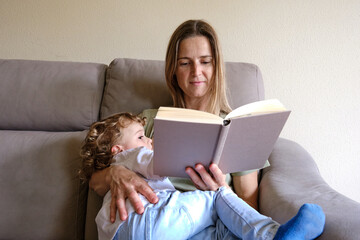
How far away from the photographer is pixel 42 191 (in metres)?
1.30

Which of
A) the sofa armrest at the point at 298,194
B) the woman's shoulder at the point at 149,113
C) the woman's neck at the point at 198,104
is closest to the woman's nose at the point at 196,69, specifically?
the woman's neck at the point at 198,104

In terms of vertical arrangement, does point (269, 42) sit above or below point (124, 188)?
above

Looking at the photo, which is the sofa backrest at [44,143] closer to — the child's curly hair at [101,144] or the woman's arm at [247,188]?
the child's curly hair at [101,144]

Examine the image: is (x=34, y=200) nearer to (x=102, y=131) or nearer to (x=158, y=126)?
(x=102, y=131)

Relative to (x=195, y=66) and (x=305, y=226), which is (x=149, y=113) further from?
(x=305, y=226)

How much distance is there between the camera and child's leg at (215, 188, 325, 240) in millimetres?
726

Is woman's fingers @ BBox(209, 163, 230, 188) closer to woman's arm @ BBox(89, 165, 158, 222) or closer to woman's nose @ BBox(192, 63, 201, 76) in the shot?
woman's arm @ BBox(89, 165, 158, 222)

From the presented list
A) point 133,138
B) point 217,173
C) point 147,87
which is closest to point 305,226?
point 217,173

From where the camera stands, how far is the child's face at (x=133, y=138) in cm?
117

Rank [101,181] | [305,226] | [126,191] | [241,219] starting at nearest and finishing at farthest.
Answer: [305,226] → [241,219] → [126,191] → [101,181]

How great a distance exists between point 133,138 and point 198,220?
1.47ft

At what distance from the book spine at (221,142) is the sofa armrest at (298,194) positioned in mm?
326

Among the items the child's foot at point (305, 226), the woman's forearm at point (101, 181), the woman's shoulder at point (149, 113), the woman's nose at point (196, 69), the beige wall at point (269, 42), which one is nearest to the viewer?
the child's foot at point (305, 226)

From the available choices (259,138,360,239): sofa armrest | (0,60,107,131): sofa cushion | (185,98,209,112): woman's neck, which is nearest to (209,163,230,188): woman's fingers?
(259,138,360,239): sofa armrest
